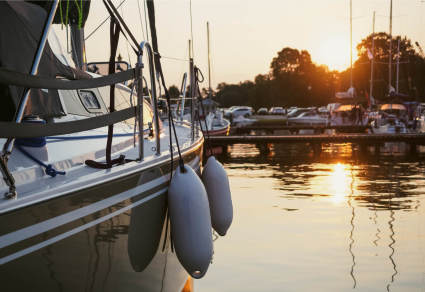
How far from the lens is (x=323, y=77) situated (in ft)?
243

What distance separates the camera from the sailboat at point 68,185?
2.17m

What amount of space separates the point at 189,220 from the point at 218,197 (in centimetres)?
137

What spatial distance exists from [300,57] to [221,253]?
80099 millimetres

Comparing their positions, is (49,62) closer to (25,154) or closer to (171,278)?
(25,154)

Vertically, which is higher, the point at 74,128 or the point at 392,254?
the point at 74,128

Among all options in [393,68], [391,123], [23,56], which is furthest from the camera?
[393,68]

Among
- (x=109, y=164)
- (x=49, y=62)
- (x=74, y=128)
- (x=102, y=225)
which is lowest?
(x=102, y=225)

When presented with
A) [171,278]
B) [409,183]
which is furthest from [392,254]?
[409,183]

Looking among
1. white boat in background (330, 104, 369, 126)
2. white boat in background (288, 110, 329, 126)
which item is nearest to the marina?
white boat in background (330, 104, 369, 126)

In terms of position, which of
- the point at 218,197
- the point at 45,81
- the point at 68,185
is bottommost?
the point at 218,197

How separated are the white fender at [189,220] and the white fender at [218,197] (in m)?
1.20

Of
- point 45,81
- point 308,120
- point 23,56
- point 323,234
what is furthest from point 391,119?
point 45,81

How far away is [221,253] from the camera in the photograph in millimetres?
5934

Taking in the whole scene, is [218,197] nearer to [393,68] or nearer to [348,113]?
[348,113]
